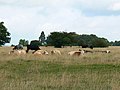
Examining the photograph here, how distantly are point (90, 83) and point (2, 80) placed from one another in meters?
3.36

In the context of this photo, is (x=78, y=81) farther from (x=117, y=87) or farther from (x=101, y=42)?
(x=101, y=42)

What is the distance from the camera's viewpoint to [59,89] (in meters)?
12.4

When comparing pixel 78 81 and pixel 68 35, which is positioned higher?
pixel 68 35

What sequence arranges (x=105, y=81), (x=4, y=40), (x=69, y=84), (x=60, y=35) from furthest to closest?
(x=60, y=35) < (x=4, y=40) < (x=105, y=81) < (x=69, y=84)

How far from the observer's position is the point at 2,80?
48.3ft

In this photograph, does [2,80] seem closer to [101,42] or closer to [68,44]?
[68,44]

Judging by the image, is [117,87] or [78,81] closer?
[117,87]

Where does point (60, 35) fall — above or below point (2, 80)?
above

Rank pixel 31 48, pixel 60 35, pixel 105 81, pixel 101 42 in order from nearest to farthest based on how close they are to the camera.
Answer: pixel 105 81
pixel 31 48
pixel 60 35
pixel 101 42

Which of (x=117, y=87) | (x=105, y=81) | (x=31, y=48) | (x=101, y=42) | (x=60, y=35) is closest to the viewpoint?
(x=117, y=87)

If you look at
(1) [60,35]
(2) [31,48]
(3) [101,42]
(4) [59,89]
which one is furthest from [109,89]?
(3) [101,42]

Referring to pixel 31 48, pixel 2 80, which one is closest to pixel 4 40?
pixel 31 48

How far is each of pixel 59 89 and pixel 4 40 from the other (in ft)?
238

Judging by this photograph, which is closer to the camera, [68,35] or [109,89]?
[109,89]
